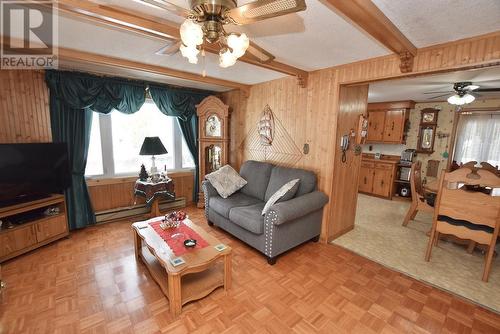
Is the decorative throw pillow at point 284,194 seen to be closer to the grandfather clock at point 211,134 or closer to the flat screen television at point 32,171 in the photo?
the grandfather clock at point 211,134

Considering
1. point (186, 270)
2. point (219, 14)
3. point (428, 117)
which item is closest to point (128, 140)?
point (186, 270)

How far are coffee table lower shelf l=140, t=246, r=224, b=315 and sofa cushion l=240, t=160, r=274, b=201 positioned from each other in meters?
1.30

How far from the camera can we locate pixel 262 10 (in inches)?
43.3

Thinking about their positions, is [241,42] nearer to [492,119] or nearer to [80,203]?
[80,203]

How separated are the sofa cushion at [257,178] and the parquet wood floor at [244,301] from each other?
1.02 metres

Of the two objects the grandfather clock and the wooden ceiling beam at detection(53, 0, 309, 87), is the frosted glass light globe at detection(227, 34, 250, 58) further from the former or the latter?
the grandfather clock

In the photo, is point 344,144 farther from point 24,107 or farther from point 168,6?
point 24,107

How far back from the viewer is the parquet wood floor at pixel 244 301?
168 centimetres

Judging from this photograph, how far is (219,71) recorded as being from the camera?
3059 mm

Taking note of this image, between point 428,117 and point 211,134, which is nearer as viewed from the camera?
point 211,134

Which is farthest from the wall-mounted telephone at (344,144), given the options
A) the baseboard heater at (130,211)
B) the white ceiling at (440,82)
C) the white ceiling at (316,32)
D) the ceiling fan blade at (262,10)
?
the baseboard heater at (130,211)

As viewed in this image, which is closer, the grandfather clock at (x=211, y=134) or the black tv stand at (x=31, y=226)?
the black tv stand at (x=31, y=226)

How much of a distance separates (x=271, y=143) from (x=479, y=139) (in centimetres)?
435

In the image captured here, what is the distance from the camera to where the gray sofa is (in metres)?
2.43
